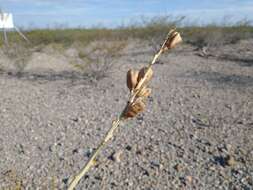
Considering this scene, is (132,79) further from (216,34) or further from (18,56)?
(216,34)

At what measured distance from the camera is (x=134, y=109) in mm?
538

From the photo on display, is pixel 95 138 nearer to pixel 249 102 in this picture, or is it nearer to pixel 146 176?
pixel 146 176

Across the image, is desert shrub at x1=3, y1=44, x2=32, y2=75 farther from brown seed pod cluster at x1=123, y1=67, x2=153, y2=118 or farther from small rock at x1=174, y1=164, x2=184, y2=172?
brown seed pod cluster at x1=123, y1=67, x2=153, y2=118

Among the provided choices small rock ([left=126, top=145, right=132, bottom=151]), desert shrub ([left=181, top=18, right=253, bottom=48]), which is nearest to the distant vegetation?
desert shrub ([left=181, top=18, right=253, bottom=48])

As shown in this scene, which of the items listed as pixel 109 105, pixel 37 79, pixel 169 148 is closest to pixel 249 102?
pixel 109 105

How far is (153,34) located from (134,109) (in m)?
16.2

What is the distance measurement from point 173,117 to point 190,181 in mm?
2108

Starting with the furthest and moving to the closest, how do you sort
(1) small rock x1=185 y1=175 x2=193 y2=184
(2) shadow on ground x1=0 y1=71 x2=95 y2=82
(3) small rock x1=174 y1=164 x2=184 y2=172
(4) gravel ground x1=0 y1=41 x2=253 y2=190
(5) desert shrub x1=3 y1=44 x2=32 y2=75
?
(5) desert shrub x1=3 y1=44 x2=32 y2=75, (2) shadow on ground x1=0 y1=71 x2=95 y2=82, (3) small rock x1=174 y1=164 x2=184 y2=172, (4) gravel ground x1=0 y1=41 x2=253 y2=190, (1) small rock x1=185 y1=175 x2=193 y2=184

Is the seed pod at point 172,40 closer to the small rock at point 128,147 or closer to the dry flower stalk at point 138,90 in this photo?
the dry flower stalk at point 138,90

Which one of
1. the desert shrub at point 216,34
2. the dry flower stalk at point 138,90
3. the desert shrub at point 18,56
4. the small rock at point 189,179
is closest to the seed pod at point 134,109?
the dry flower stalk at point 138,90

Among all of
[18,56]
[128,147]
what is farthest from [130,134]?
[18,56]

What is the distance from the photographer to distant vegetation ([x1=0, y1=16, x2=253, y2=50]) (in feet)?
54.3

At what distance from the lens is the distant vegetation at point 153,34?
1655cm

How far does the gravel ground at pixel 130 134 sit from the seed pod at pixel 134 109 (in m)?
2.85
